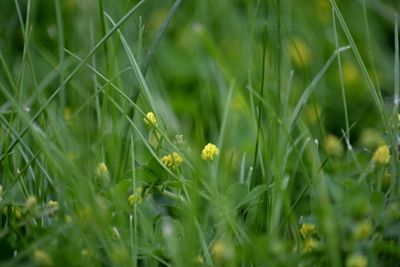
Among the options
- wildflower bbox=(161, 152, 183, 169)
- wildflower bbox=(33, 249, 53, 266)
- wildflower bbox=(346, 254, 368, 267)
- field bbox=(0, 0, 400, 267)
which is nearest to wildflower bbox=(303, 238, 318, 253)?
field bbox=(0, 0, 400, 267)

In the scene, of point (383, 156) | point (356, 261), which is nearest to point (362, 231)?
point (356, 261)

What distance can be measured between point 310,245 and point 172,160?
26 centimetres

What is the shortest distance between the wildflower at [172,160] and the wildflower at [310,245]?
0.23 metres

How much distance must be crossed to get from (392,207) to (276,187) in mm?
186

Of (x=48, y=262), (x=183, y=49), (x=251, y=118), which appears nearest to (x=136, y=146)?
(x=251, y=118)

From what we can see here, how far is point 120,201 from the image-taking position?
1156 mm

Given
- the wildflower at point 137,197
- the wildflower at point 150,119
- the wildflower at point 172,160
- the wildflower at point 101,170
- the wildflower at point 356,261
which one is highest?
the wildflower at point 150,119

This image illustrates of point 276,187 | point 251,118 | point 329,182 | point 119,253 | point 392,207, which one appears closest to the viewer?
point 119,253

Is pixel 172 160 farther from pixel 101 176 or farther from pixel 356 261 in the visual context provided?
pixel 356 261

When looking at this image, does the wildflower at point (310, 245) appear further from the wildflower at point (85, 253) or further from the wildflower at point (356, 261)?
the wildflower at point (85, 253)

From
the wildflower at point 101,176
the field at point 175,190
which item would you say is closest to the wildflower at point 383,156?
the field at point 175,190

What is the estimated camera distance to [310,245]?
1.12 metres

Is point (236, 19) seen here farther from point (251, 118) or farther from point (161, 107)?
point (251, 118)

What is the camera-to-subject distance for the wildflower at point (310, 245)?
1.10 meters
